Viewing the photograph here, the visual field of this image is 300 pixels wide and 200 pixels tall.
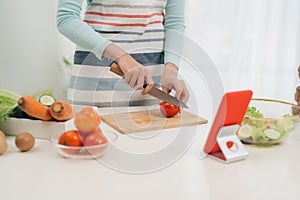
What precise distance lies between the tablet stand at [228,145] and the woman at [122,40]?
43 centimetres

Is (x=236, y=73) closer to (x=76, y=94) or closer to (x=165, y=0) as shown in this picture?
(x=165, y=0)

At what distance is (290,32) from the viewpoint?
9.78 feet

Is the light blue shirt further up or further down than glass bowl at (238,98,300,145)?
further up

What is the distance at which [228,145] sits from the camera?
48.6 inches

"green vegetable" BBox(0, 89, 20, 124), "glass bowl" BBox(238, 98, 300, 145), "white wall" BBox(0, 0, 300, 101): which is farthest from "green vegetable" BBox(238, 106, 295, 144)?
"white wall" BBox(0, 0, 300, 101)

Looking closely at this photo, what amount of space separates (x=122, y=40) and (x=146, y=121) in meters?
0.49

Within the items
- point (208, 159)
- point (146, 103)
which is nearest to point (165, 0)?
point (146, 103)

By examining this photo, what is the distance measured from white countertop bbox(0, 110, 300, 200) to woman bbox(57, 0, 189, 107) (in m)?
0.50

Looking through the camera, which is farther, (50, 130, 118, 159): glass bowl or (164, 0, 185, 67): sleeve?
(164, 0, 185, 67): sleeve

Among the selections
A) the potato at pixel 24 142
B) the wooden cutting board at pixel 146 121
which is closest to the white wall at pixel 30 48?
the wooden cutting board at pixel 146 121

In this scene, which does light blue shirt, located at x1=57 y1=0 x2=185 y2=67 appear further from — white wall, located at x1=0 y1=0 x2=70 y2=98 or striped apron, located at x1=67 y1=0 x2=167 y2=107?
white wall, located at x1=0 y1=0 x2=70 y2=98

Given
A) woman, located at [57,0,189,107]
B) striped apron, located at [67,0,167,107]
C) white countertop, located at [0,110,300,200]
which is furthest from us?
striped apron, located at [67,0,167,107]

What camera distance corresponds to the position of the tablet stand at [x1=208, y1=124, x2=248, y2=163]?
119 centimetres

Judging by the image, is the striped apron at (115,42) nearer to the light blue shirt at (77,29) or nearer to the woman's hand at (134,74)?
the light blue shirt at (77,29)
